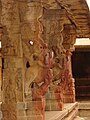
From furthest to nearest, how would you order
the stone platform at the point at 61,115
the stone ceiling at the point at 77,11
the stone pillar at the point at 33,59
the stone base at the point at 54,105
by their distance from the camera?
the stone base at the point at 54,105 < the stone ceiling at the point at 77,11 < the stone platform at the point at 61,115 < the stone pillar at the point at 33,59

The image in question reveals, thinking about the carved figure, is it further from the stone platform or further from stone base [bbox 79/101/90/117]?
stone base [bbox 79/101/90/117]

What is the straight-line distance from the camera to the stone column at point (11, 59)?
5531 millimetres

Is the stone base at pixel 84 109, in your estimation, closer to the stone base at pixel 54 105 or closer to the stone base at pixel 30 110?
the stone base at pixel 54 105

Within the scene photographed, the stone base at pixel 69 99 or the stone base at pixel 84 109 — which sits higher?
the stone base at pixel 69 99

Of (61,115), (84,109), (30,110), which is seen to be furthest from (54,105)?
(84,109)

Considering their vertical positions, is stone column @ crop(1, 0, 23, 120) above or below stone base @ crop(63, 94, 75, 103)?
above

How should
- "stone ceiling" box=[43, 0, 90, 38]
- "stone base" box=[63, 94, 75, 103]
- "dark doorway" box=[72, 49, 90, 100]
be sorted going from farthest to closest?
"dark doorway" box=[72, 49, 90, 100] < "stone base" box=[63, 94, 75, 103] < "stone ceiling" box=[43, 0, 90, 38]

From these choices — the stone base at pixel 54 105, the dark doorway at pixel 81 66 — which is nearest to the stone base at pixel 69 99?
the stone base at pixel 54 105

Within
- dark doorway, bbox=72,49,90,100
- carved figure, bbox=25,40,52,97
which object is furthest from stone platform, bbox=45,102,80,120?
dark doorway, bbox=72,49,90,100

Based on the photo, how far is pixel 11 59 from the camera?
5.55m

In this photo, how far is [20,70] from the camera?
554 cm

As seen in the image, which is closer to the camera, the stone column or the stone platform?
the stone column

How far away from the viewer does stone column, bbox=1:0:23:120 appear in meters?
5.53

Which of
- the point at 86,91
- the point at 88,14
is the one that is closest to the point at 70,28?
the point at 88,14
